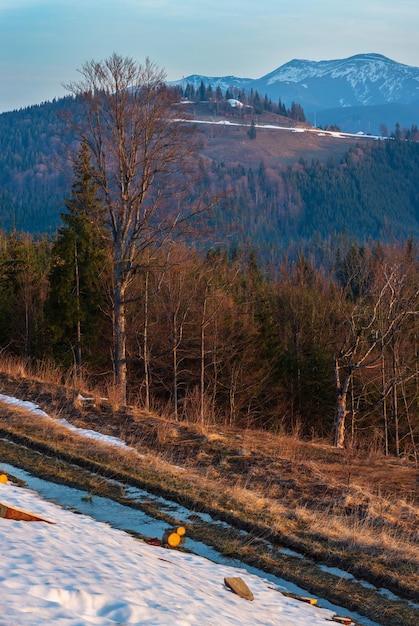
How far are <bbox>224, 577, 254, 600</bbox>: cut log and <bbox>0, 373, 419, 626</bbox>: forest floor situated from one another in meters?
1.03

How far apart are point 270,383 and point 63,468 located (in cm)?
2916

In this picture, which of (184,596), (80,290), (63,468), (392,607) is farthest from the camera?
(80,290)

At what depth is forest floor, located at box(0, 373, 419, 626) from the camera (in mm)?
8102

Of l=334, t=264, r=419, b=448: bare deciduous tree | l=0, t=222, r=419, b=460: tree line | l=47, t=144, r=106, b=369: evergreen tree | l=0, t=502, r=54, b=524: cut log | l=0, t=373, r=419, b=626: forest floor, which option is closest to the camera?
l=0, t=502, r=54, b=524: cut log

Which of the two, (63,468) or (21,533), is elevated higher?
(21,533)

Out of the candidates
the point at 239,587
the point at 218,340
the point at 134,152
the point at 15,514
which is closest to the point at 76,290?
the point at 218,340

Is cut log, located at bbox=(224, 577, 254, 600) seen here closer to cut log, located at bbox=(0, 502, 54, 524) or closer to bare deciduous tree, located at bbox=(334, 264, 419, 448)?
cut log, located at bbox=(0, 502, 54, 524)

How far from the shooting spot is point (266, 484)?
12055 millimetres

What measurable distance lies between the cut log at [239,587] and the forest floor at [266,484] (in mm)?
1027

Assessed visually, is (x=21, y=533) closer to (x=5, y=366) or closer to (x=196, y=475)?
(x=196, y=475)

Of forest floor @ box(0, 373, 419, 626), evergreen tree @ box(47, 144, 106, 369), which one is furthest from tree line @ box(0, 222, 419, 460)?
forest floor @ box(0, 373, 419, 626)

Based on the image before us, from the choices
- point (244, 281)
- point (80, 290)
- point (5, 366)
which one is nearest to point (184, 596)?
point (5, 366)

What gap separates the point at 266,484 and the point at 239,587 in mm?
5106

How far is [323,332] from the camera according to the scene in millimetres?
40688
